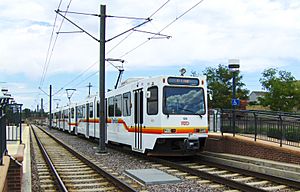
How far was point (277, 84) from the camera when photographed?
138 feet

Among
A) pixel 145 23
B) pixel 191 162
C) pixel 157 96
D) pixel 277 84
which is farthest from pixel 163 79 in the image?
pixel 277 84

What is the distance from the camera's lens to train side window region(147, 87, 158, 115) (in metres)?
14.5

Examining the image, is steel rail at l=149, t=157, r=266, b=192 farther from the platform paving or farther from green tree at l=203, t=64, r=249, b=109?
green tree at l=203, t=64, r=249, b=109

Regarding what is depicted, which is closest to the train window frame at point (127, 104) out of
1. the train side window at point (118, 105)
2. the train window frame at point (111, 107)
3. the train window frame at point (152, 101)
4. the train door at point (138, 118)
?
the train side window at point (118, 105)

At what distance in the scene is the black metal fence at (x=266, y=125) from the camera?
13.1 meters

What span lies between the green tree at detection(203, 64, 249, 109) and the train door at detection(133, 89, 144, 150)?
96.6 feet

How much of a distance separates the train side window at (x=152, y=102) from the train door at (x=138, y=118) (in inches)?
22.5

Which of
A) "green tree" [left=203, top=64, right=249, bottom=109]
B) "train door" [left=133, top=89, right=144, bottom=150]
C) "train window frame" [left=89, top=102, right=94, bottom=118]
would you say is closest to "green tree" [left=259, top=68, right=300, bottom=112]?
"green tree" [left=203, top=64, right=249, bottom=109]

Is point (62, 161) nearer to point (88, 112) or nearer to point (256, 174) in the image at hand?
point (256, 174)

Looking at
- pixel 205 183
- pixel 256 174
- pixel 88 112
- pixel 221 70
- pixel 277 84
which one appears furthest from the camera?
pixel 221 70

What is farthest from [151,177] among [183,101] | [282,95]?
[282,95]

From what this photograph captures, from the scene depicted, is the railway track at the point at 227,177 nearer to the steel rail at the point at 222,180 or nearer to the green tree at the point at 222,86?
the steel rail at the point at 222,180

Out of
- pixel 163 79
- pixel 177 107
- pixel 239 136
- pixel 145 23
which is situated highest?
pixel 145 23

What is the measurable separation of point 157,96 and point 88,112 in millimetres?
13574
